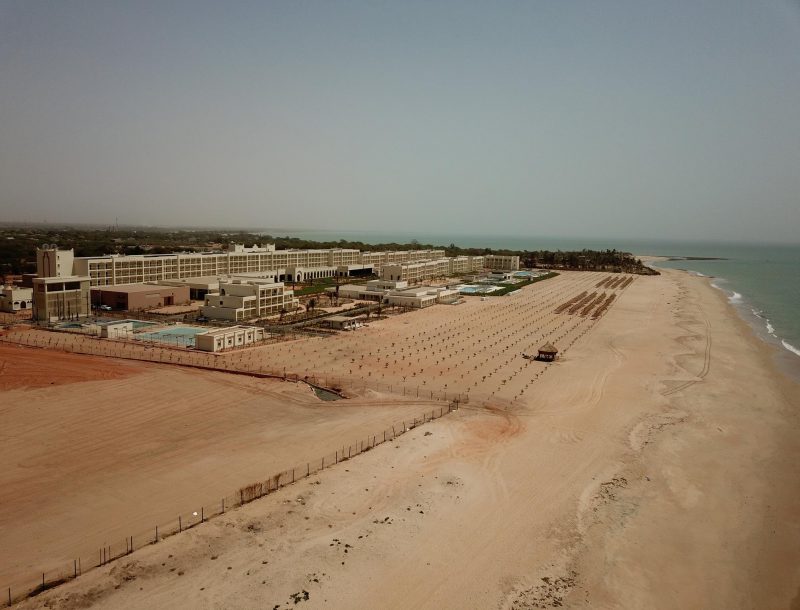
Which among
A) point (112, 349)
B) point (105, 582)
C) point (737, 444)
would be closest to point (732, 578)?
point (737, 444)

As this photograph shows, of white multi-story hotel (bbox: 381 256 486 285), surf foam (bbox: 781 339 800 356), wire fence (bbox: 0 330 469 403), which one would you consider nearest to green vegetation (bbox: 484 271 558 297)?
white multi-story hotel (bbox: 381 256 486 285)

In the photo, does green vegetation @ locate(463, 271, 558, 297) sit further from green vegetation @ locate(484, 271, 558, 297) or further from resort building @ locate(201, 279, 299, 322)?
resort building @ locate(201, 279, 299, 322)

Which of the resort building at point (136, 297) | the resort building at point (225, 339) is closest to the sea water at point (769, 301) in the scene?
the resort building at point (225, 339)

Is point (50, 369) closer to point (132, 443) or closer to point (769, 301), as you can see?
point (132, 443)

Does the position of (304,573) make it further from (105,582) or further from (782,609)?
(782,609)

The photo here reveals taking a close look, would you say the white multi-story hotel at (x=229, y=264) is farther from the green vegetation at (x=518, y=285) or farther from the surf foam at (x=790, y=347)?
the surf foam at (x=790, y=347)

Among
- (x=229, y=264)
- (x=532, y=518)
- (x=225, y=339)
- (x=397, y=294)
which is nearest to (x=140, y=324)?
(x=225, y=339)
